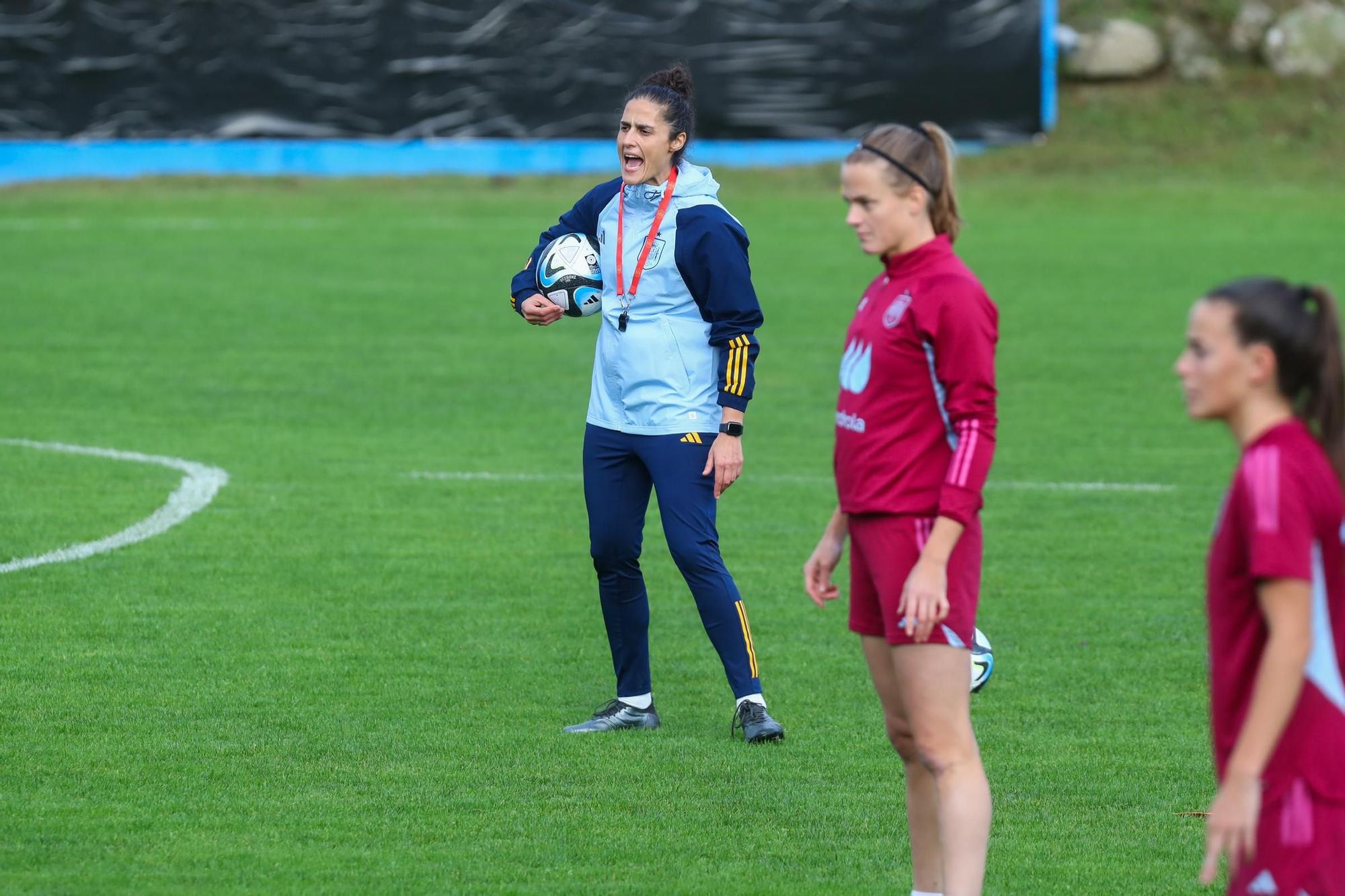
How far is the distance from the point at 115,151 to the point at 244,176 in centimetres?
202

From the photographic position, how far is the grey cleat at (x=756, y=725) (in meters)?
6.52

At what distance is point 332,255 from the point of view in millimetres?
22719

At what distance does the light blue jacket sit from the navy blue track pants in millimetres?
79

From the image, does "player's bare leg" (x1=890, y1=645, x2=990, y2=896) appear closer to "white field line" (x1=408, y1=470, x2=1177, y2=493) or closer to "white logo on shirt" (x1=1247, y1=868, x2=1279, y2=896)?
"white logo on shirt" (x1=1247, y1=868, x2=1279, y2=896)

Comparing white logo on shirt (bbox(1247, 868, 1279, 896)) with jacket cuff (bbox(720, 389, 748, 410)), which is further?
jacket cuff (bbox(720, 389, 748, 410))

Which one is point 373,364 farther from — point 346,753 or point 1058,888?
point 1058,888

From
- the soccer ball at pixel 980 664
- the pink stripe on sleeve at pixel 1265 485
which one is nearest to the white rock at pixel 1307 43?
the soccer ball at pixel 980 664

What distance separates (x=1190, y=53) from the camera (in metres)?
32.9

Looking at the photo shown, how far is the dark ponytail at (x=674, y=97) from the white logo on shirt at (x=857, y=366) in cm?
209

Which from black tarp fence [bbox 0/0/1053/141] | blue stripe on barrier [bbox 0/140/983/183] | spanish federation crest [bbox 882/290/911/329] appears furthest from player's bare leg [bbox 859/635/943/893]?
black tarp fence [bbox 0/0/1053/141]

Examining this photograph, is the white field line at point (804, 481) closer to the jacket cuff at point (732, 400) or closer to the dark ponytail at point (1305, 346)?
the jacket cuff at point (732, 400)

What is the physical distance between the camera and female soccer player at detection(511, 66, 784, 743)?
625 cm

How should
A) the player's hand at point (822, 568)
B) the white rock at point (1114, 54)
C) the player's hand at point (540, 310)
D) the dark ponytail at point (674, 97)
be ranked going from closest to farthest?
the player's hand at point (822, 568)
the dark ponytail at point (674, 97)
the player's hand at point (540, 310)
the white rock at point (1114, 54)

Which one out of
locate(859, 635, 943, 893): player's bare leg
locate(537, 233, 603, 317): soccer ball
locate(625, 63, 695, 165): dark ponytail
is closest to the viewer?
locate(859, 635, 943, 893): player's bare leg
